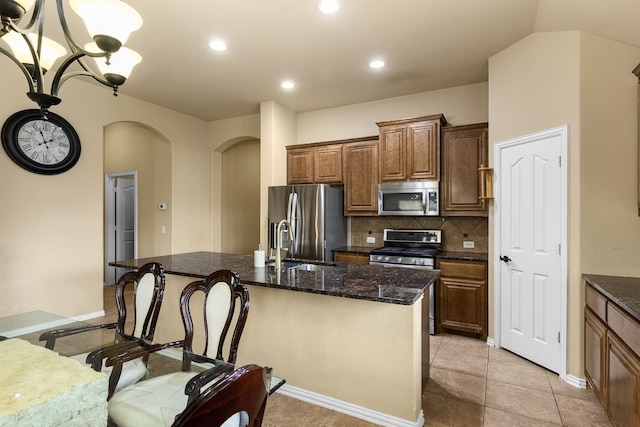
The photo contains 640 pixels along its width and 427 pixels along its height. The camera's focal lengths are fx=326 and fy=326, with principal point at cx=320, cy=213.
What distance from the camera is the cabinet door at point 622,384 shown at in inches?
64.7

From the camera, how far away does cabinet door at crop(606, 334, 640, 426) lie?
1643mm

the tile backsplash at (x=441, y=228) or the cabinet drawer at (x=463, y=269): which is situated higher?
the tile backsplash at (x=441, y=228)

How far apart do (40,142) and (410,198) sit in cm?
426

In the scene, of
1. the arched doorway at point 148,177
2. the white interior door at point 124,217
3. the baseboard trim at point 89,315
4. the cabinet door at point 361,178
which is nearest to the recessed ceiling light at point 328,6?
the cabinet door at point 361,178

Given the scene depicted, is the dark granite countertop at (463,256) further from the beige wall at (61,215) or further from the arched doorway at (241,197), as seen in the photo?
the beige wall at (61,215)

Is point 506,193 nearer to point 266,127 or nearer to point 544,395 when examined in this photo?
point 544,395

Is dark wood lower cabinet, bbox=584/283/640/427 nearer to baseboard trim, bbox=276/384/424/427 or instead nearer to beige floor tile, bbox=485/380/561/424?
beige floor tile, bbox=485/380/561/424

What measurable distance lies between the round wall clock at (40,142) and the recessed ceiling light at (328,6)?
3.05m

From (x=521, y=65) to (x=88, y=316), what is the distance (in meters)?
5.53

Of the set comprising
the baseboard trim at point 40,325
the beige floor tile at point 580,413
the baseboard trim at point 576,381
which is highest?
the baseboard trim at point 40,325

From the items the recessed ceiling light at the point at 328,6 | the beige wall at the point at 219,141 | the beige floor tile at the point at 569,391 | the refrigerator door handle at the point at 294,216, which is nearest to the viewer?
the beige floor tile at the point at 569,391

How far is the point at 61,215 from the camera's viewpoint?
150 inches

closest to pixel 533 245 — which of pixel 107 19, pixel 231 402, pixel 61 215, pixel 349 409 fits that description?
pixel 349 409

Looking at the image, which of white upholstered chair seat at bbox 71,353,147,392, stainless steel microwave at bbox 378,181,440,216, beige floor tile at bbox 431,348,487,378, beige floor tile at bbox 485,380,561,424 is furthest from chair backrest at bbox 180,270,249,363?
stainless steel microwave at bbox 378,181,440,216
